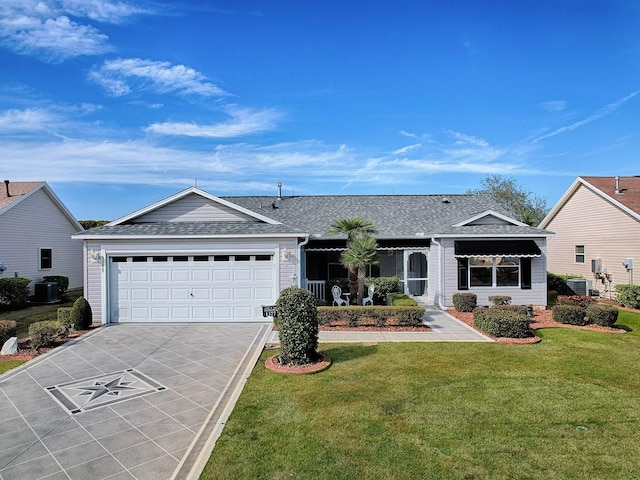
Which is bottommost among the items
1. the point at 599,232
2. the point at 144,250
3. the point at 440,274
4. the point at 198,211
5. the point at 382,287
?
the point at 382,287

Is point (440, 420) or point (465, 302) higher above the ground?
point (465, 302)

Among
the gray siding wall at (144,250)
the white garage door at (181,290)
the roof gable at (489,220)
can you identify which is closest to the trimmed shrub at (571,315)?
the roof gable at (489,220)

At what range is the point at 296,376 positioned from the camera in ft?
28.8

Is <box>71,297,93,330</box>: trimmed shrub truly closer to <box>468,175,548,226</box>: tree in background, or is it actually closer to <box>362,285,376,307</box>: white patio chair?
<box>362,285,376,307</box>: white patio chair

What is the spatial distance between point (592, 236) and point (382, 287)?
14503 mm

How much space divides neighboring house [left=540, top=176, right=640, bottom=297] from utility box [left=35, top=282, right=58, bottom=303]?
30405 mm

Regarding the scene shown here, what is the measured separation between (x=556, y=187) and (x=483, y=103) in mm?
13984

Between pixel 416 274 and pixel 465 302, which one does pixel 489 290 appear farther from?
pixel 416 274

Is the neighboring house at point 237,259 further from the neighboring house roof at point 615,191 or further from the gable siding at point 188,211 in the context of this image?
the neighboring house roof at point 615,191

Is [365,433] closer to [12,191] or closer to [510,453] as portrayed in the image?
[510,453]

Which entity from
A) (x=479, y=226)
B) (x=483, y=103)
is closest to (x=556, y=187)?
(x=483, y=103)

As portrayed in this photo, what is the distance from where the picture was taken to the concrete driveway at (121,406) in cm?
536

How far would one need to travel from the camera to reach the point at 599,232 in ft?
71.6

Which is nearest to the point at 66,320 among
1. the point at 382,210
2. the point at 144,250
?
the point at 144,250
